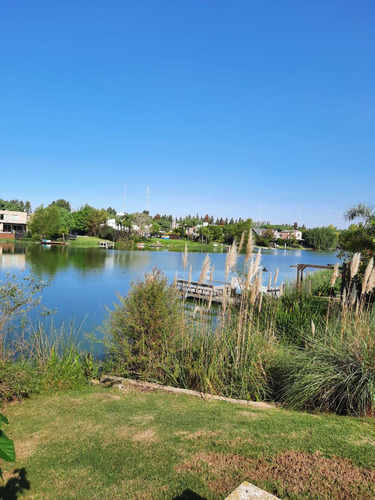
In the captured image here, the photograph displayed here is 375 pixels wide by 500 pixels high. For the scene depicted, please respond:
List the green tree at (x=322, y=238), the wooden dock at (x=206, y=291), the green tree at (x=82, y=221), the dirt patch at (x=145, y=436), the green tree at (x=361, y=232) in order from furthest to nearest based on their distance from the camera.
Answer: the green tree at (x=322, y=238), the green tree at (x=82, y=221), the green tree at (x=361, y=232), the wooden dock at (x=206, y=291), the dirt patch at (x=145, y=436)

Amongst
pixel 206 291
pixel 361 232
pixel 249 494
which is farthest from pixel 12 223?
pixel 249 494

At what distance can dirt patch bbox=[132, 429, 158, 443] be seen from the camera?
11.9 feet

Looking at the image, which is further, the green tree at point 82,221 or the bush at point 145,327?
the green tree at point 82,221

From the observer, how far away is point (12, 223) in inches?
2825

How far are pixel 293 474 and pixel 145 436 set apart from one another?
1.53m

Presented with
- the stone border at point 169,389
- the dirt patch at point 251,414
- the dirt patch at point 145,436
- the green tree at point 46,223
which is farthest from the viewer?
the green tree at point 46,223

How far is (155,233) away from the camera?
9925 cm

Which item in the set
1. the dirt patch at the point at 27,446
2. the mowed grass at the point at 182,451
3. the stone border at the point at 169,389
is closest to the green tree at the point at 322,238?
the stone border at the point at 169,389

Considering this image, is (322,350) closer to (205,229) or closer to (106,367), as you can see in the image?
(106,367)

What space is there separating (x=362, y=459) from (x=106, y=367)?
422 centimetres

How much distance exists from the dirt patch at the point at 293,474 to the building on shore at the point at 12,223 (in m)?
73.1

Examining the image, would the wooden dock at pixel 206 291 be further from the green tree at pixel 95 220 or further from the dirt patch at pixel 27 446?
the green tree at pixel 95 220

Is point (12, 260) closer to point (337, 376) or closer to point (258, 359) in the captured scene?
point (258, 359)

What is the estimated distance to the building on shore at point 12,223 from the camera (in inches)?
2744
